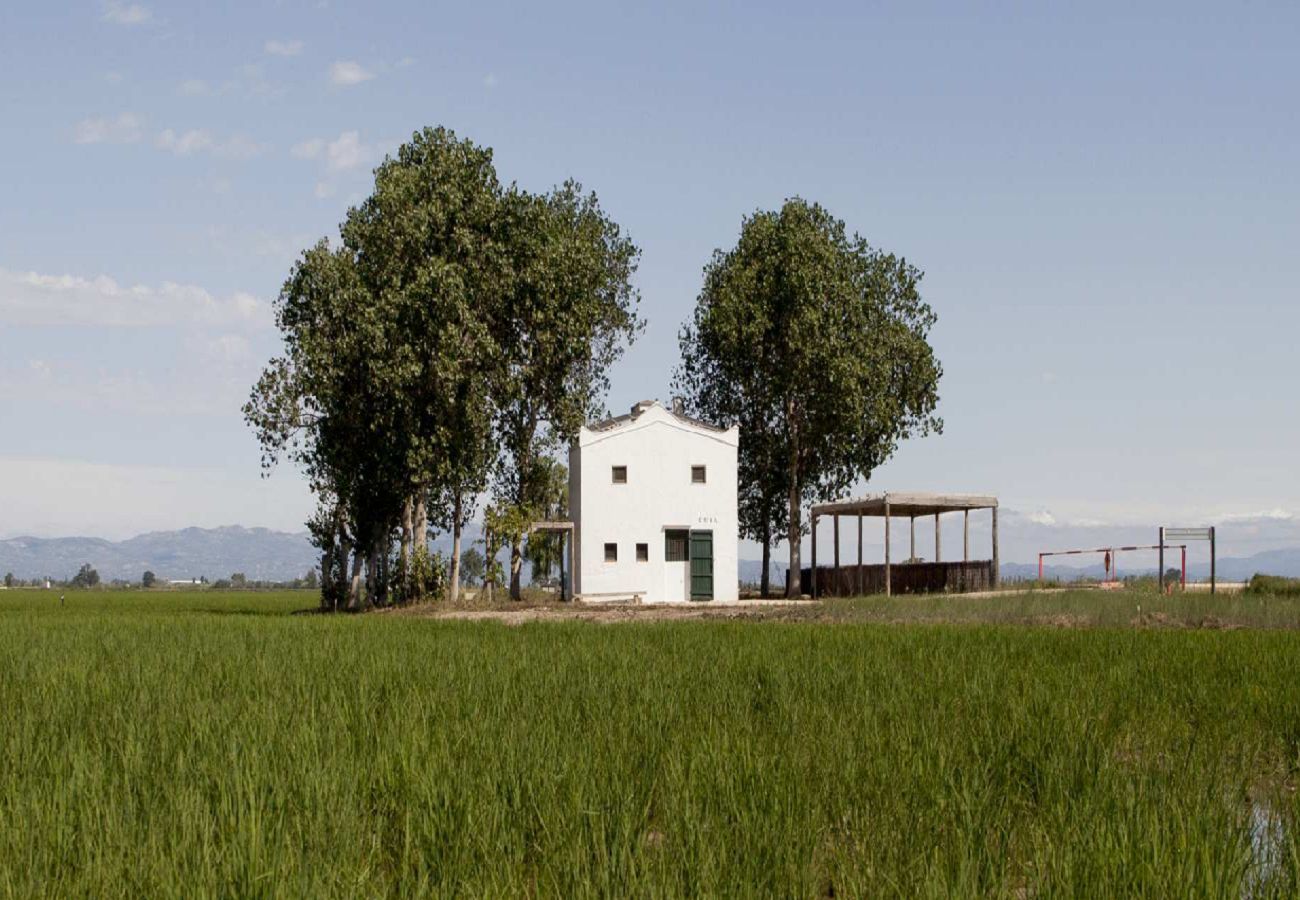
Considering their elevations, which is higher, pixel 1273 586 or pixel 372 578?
pixel 1273 586

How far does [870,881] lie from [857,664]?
843 centimetres

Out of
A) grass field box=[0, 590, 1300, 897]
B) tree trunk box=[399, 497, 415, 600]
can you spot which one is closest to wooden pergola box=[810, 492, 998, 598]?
tree trunk box=[399, 497, 415, 600]

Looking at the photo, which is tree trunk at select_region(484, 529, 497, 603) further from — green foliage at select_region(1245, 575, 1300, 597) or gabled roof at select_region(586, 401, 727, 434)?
green foliage at select_region(1245, 575, 1300, 597)

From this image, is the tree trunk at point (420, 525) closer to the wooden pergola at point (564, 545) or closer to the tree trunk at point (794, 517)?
the wooden pergola at point (564, 545)

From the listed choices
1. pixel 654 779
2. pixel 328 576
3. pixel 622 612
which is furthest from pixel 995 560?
pixel 654 779

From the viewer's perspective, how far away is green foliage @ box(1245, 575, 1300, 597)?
3309cm

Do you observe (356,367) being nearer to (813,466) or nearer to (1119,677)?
(813,466)

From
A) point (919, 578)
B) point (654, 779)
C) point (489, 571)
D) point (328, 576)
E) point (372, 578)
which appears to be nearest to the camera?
point (654, 779)

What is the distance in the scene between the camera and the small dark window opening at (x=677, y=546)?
4188cm

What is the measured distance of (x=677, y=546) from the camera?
138 feet

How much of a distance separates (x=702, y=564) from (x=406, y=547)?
9.98 metres

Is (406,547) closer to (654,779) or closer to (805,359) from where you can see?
(805,359)

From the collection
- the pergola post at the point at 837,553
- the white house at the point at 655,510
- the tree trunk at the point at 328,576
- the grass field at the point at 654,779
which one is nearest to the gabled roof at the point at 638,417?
the white house at the point at 655,510

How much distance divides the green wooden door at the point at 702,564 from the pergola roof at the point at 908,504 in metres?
4.03
